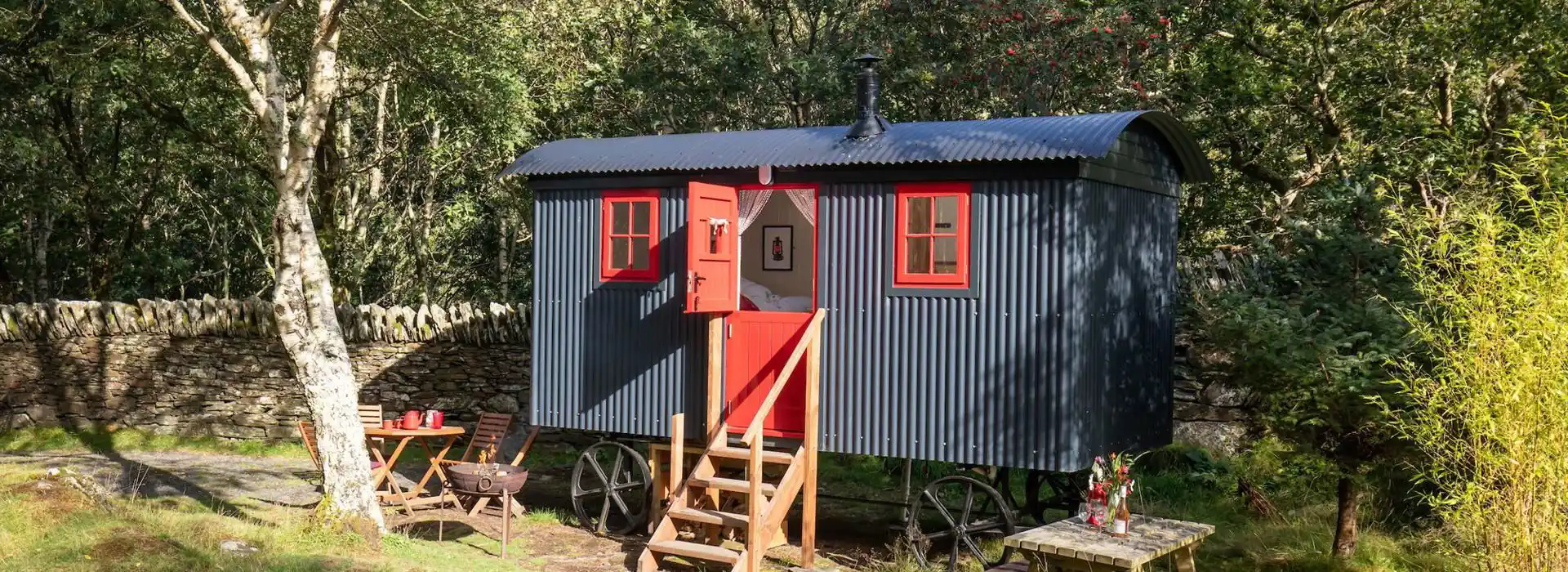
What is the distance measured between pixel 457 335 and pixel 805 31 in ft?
25.0

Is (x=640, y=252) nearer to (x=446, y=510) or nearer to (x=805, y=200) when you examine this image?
(x=805, y=200)

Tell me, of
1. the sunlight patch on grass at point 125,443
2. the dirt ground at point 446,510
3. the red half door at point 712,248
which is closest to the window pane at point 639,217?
the red half door at point 712,248

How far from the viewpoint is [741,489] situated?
966cm

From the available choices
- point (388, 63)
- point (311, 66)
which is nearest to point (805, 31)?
point (388, 63)

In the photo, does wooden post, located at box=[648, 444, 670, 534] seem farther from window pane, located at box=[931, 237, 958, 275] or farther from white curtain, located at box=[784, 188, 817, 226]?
window pane, located at box=[931, 237, 958, 275]

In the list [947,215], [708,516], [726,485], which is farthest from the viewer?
[726,485]

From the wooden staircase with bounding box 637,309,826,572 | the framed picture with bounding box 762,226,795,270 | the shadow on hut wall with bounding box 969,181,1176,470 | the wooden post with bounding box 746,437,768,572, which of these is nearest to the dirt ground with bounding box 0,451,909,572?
the wooden staircase with bounding box 637,309,826,572

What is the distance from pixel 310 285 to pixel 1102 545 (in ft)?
20.2

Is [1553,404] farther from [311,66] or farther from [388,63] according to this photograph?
[388,63]

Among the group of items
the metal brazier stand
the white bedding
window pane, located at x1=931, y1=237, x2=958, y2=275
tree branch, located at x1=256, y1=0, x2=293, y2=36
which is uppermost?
tree branch, located at x1=256, y1=0, x2=293, y2=36

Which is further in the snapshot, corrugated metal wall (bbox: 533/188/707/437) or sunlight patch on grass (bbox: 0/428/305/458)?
sunlight patch on grass (bbox: 0/428/305/458)

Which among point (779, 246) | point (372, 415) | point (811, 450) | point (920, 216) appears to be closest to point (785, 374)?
point (811, 450)

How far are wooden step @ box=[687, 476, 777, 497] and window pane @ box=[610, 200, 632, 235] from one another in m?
2.29

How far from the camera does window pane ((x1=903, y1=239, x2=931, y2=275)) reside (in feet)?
31.9
